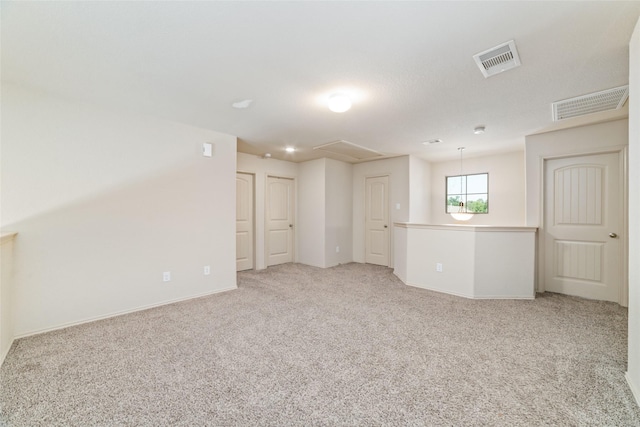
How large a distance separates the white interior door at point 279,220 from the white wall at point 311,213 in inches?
8.0

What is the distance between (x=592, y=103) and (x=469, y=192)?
2.90 m

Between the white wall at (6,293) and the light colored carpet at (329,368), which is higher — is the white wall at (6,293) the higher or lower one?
the higher one

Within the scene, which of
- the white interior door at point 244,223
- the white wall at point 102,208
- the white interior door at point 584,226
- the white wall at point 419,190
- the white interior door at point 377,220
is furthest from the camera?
the white interior door at point 377,220

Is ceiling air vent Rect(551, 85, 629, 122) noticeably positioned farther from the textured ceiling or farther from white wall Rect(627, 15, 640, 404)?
white wall Rect(627, 15, 640, 404)

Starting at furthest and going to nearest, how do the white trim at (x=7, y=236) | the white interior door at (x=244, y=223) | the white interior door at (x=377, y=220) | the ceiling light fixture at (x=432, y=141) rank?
1. the white interior door at (x=377, y=220)
2. the white interior door at (x=244, y=223)
3. the ceiling light fixture at (x=432, y=141)
4. the white trim at (x=7, y=236)

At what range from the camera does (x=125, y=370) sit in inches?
76.0

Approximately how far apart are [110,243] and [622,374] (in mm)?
4633

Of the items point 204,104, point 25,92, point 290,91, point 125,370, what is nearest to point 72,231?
point 25,92

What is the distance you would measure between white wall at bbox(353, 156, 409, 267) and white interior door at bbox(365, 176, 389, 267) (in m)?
0.10

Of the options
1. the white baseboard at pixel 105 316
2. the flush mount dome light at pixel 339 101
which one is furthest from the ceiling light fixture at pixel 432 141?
the white baseboard at pixel 105 316

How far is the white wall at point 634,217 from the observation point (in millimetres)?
1602

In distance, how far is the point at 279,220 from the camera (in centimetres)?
574

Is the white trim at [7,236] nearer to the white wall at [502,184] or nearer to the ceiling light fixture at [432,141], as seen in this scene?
the ceiling light fixture at [432,141]

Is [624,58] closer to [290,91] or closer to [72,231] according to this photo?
[290,91]
